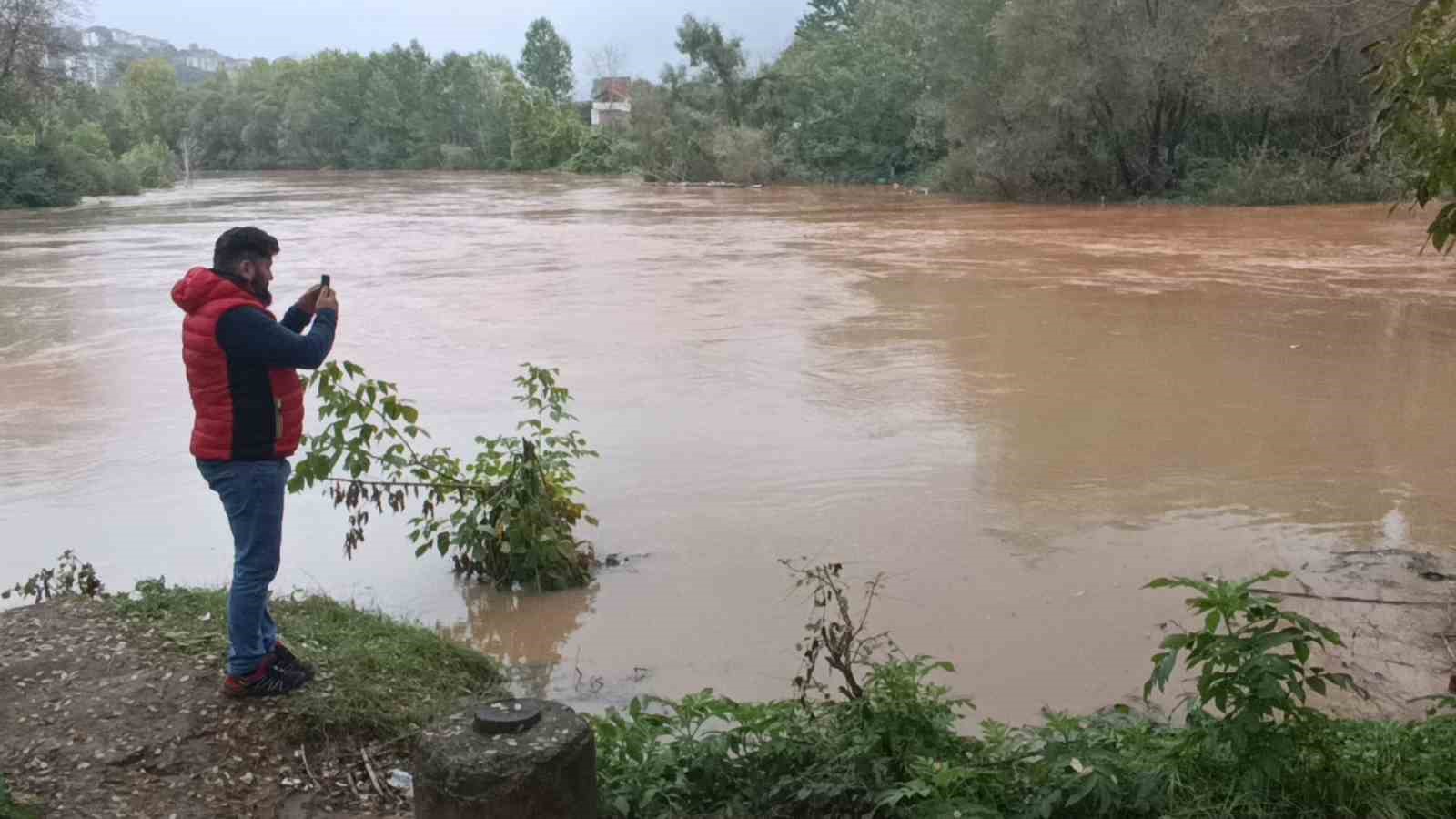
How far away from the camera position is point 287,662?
14.9 ft

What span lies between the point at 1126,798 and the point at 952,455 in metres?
5.73

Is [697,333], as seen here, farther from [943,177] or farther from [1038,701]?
[943,177]

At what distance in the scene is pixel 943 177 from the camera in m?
42.2

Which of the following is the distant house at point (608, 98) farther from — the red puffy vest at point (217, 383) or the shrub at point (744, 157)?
the red puffy vest at point (217, 383)

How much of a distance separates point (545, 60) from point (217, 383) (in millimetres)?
122486

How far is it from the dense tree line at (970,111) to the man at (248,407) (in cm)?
455

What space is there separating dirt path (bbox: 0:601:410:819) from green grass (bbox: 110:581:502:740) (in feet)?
0.39

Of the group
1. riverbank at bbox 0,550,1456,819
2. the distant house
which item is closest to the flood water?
riverbank at bbox 0,550,1456,819

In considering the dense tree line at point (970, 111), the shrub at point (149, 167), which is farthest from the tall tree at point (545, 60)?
the shrub at point (149, 167)

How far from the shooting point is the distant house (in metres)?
105

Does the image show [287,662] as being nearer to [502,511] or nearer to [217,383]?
[217,383]

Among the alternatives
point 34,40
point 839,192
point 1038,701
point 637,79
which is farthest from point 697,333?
point 637,79

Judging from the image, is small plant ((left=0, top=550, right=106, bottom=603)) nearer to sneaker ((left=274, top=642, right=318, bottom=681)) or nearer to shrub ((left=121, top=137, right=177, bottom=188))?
sneaker ((left=274, top=642, right=318, bottom=681))

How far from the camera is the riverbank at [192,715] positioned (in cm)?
396
